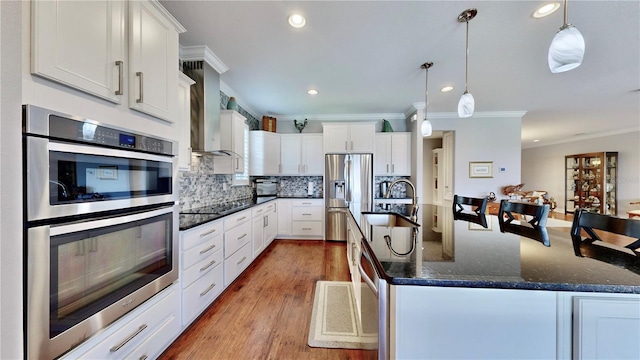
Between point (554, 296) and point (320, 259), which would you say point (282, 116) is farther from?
point (554, 296)

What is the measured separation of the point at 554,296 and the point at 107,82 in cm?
207

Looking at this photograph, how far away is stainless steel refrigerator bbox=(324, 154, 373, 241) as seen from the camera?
437cm

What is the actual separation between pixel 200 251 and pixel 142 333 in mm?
636

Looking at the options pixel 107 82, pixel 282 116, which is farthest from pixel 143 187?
pixel 282 116

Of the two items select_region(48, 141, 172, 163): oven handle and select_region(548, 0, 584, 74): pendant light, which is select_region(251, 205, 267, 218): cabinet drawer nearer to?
select_region(48, 141, 172, 163): oven handle

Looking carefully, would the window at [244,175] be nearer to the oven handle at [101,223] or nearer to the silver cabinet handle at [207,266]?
the silver cabinet handle at [207,266]

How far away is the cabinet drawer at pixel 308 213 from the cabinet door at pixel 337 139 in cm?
110

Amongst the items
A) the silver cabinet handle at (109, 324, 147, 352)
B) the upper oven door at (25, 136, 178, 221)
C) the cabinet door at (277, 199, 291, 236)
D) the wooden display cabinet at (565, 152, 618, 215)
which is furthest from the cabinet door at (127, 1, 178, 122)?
Result: the wooden display cabinet at (565, 152, 618, 215)

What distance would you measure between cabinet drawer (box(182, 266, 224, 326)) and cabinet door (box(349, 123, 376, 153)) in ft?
10.2

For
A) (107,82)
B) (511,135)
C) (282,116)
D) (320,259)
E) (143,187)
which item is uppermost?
(282,116)

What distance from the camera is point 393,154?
15.2 ft

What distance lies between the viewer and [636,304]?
31.4 inches

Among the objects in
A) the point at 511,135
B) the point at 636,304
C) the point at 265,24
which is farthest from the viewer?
the point at 511,135

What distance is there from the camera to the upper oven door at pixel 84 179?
2.82 ft
